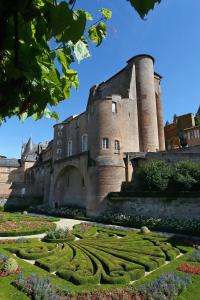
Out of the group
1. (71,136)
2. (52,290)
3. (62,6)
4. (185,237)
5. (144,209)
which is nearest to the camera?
(62,6)

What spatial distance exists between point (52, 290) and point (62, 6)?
7545mm

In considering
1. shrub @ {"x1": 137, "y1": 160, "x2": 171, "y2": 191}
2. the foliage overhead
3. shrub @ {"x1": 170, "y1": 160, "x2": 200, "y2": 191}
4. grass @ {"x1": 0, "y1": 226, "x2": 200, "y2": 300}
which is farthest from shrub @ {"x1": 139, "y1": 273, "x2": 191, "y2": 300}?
shrub @ {"x1": 137, "y1": 160, "x2": 171, "y2": 191}

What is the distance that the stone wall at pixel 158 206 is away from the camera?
18.8 metres

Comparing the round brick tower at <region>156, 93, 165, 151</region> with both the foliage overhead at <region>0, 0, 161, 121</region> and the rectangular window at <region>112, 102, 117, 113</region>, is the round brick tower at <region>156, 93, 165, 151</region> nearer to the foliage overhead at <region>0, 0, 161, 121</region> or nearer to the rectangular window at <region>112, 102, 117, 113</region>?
the rectangular window at <region>112, 102, 117, 113</region>

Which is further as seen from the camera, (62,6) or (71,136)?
(71,136)

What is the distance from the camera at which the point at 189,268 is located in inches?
380

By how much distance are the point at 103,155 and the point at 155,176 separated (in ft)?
19.7

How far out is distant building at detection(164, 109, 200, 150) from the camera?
3728cm

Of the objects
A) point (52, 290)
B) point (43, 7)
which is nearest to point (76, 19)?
point (43, 7)

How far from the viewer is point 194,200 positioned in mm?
18641

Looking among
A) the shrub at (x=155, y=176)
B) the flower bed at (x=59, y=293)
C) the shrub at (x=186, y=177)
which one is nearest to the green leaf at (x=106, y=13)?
the flower bed at (x=59, y=293)

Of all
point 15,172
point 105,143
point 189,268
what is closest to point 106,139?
point 105,143

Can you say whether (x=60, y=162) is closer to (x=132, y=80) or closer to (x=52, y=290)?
(x=132, y=80)

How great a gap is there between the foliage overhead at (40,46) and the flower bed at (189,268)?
9.14 m
